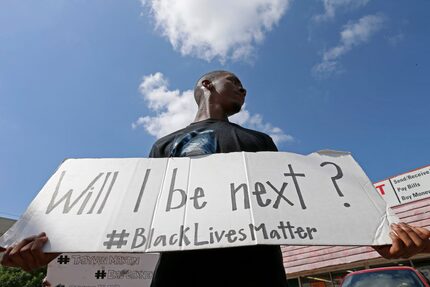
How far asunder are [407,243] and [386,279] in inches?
224

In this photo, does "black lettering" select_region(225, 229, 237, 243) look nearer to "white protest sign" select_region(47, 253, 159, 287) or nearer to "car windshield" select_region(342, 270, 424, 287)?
"white protest sign" select_region(47, 253, 159, 287)

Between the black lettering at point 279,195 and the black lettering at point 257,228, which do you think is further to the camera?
the black lettering at point 279,195

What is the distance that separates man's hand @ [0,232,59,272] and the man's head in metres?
1.42

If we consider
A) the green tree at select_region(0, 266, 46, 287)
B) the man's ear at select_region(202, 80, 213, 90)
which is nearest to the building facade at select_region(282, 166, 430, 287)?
the man's ear at select_region(202, 80, 213, 90)

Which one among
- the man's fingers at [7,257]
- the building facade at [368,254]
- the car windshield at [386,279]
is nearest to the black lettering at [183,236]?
the man's fingers at [7,257]

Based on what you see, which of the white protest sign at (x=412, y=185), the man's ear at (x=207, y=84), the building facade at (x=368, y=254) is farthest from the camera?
the white protest sign at (x=412, y=185)

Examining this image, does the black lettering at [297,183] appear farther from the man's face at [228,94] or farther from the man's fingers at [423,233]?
the man's face at [228,94]

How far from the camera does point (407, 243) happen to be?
1119 mm

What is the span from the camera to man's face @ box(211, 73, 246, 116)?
2.23 meters

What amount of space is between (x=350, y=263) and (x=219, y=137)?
10.2 metres

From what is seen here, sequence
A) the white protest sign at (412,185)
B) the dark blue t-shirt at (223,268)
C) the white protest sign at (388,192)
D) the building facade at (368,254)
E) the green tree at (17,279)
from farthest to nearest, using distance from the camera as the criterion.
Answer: the green tree at (17,279) → the white protest sign at (388,192) → the white protest sign at (412,185) → the building facade at (368,254) → the dark blue t-shirt at (223,268)

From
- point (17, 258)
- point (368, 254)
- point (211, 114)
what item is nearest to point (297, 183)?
point (211, 114)

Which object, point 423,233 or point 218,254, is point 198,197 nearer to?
point 218,254

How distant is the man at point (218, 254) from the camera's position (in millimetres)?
1155
